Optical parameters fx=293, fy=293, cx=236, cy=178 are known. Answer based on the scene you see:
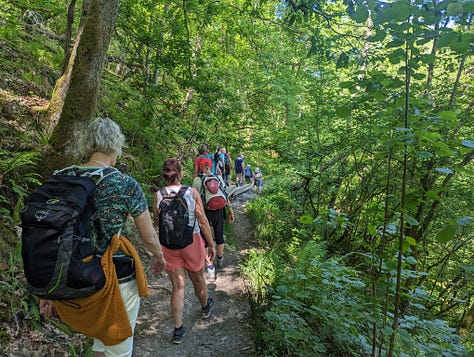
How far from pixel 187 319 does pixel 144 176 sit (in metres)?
4.37

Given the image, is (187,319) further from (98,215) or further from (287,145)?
(287,145)

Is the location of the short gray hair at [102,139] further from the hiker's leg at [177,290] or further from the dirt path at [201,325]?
the dirt path at [201,325]

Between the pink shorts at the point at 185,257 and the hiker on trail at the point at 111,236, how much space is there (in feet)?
4.04

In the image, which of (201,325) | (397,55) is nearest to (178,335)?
(201,325)

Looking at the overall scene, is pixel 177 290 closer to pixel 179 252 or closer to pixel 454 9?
pixel 179 252

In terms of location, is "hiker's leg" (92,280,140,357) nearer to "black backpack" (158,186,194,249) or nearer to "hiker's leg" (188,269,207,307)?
"black backpack" (158,186,194,249)

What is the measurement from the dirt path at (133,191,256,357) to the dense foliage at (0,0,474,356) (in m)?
0.32

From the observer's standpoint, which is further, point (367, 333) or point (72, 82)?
point (72, 82)

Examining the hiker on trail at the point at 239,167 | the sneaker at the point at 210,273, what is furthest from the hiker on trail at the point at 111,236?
the hiker on trail at the point at 239,167

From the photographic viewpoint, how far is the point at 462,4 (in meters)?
1.70

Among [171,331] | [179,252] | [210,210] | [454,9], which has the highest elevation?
[454,9]

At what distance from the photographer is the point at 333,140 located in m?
7.64

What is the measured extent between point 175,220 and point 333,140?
5.48 meters

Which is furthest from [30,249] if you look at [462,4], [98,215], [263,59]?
[263,59]
